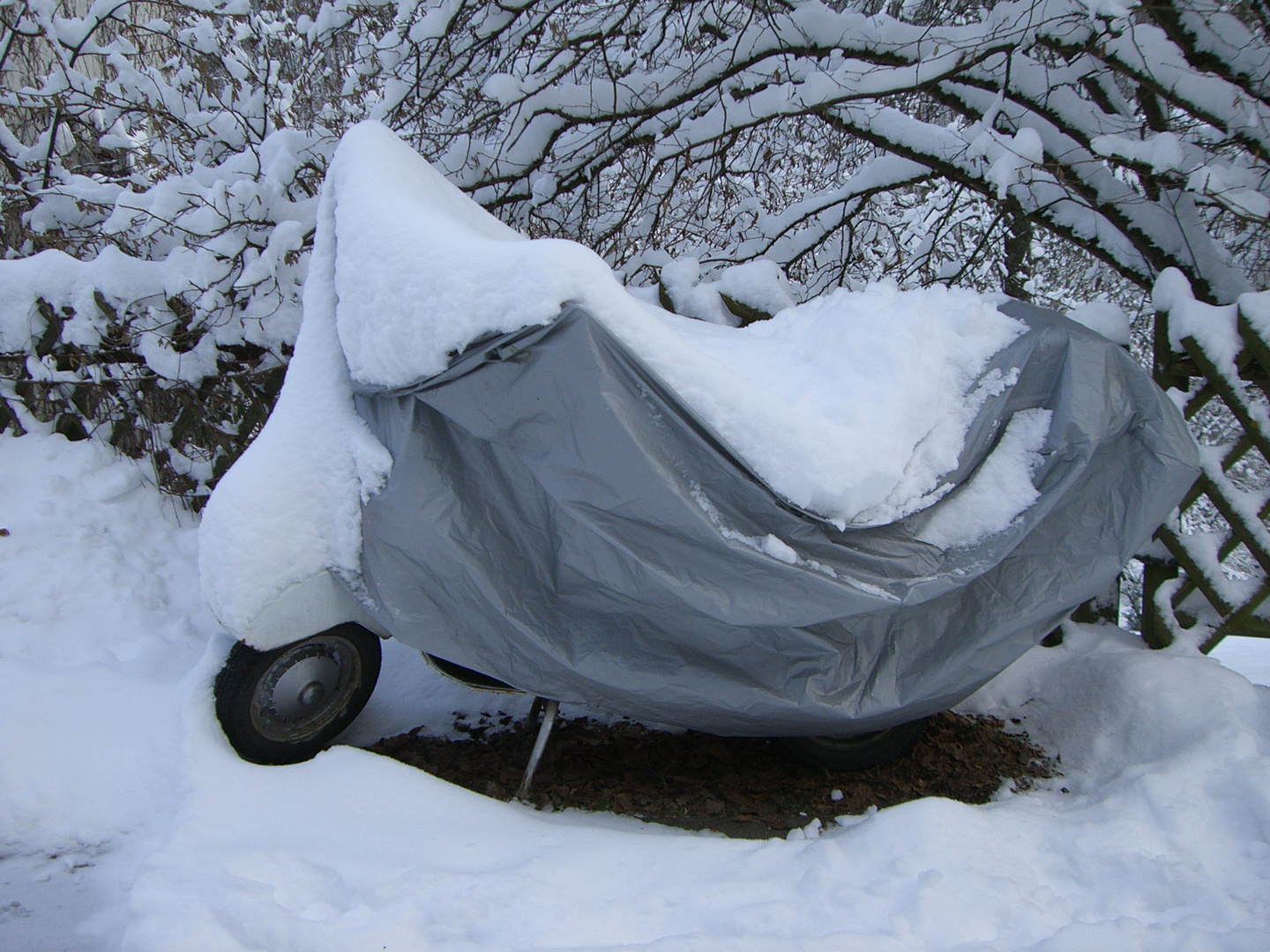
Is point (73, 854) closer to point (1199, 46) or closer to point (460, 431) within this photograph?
point (460, 431)

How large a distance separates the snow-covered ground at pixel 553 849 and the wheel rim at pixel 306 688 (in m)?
0.15

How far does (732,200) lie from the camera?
5609 mm

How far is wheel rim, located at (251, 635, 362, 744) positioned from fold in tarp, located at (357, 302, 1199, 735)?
0.33 m

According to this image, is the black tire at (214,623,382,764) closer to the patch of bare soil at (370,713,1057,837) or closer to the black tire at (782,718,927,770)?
the patch of bare soil at (370,713,1057,837)

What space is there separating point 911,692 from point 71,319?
374 centimetres

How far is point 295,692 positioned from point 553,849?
34.0 inches

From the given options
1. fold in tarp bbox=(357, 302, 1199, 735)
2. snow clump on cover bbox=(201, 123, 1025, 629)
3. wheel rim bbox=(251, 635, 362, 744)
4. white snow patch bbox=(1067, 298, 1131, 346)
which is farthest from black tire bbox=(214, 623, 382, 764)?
white snow patch bbox=(1067, 298, 1131, 346)

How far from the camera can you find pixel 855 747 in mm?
2287

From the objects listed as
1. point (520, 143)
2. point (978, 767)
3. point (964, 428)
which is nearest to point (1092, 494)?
point (964, 428)

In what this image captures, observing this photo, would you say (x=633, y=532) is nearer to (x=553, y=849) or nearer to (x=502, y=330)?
(x=502, y=330)

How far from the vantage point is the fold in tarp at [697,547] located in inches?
69.3

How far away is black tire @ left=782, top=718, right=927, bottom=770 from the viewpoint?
2.27m

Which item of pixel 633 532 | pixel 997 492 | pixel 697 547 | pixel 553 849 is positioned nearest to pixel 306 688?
pixel 553 849

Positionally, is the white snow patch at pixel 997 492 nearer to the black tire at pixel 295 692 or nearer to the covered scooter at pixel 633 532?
the covered scooter at pixel 633 532
